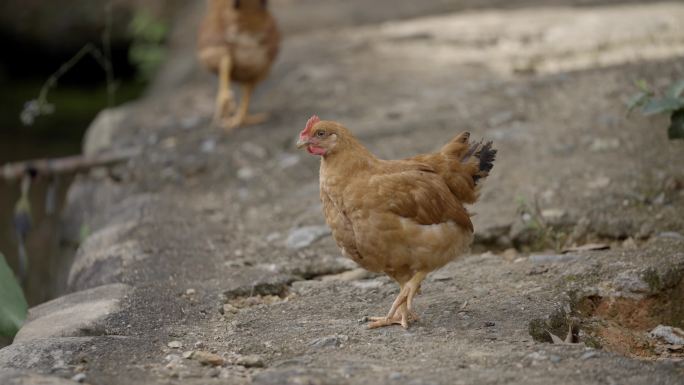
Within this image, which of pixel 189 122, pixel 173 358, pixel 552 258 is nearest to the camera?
pixel 173 358

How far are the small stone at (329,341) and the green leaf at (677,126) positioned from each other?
1.95 metres

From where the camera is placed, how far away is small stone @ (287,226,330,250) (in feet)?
16.4

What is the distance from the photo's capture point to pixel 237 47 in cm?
698

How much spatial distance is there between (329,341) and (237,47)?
3.86 m

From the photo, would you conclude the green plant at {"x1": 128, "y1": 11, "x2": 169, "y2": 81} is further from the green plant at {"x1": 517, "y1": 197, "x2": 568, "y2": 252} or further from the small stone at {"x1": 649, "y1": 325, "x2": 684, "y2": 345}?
the small stone at {"x1": 649, "y1": 325, "x2": 684, "y2": 345}

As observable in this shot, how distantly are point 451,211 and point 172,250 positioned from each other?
173cm

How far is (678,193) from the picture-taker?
16.0ft

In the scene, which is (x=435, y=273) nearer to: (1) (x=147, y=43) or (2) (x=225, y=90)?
(2) (x=225, y=90)

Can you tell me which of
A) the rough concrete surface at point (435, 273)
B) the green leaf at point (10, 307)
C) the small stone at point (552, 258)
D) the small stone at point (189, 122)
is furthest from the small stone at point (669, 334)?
the small stone at point (189, 122)

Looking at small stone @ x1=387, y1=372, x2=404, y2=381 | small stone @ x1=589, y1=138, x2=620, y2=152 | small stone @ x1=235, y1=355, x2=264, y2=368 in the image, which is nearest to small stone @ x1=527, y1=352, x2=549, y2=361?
small stone @ x1=387, y1=372, x2=404, y2=381

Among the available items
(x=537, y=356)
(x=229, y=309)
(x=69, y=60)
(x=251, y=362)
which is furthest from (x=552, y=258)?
(x=69, y=60)

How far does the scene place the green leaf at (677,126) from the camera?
4.47 metres

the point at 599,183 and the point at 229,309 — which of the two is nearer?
the point at 229,309

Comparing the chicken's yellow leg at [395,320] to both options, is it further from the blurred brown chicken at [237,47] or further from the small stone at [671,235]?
the blurred brown chicken at [237,47]
